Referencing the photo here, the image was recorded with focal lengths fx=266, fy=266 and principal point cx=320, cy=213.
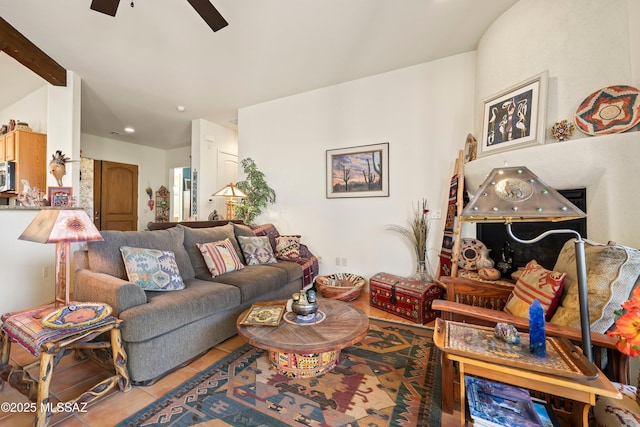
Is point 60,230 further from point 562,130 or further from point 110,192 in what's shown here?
point 110,192

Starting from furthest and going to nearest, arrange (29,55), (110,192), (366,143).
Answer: (110,192) < (366,143) < (29,55)

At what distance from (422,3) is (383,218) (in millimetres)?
2293

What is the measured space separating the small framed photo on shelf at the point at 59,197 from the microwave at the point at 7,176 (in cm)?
116

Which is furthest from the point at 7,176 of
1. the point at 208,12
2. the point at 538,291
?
the point at 538,291

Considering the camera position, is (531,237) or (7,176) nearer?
(531,237)

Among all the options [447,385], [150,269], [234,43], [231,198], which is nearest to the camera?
[447,385]

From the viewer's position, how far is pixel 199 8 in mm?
1837

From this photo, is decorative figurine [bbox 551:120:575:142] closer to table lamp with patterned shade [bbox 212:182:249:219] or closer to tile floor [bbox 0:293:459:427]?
tile floor [bbox 0:293:459:427]

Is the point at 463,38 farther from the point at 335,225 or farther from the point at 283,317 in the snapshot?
the point at 283,317

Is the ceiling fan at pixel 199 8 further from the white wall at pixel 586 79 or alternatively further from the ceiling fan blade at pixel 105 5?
the white wall at pixel 586 79

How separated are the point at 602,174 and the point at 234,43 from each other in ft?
11.3

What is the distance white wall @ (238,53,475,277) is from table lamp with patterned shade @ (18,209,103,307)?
280 centimetres

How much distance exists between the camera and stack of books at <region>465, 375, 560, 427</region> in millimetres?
1076

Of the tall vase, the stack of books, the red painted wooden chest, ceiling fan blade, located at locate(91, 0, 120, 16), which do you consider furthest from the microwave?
the stack of books
